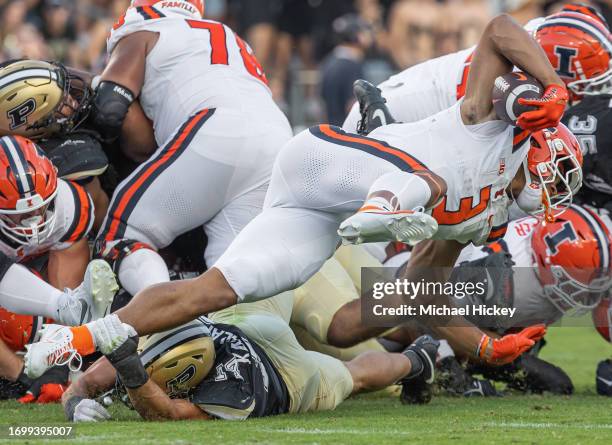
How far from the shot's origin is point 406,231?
12.8ft

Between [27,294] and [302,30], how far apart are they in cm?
756

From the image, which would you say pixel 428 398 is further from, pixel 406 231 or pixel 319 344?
pixel 406 231

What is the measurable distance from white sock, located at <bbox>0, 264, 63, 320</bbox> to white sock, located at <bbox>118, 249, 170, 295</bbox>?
0.92ft

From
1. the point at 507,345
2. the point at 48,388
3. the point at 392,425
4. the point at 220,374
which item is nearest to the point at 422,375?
the point at 507,345

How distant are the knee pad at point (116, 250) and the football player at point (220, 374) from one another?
1.69ft

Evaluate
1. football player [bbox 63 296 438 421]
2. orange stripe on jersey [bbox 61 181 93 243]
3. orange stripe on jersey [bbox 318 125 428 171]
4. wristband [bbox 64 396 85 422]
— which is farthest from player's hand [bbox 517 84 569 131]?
orange stripe on jersey [bbox 61 181 93 243]

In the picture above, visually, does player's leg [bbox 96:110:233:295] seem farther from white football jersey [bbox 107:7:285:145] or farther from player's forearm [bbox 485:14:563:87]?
player's forearm [bbox 485:14:563:87]

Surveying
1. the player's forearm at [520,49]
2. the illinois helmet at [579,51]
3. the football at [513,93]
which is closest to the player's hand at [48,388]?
the football at [513,93]

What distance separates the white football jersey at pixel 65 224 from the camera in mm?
5035

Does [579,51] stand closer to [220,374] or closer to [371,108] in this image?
[371,108]

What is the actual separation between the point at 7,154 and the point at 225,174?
93 centimetres

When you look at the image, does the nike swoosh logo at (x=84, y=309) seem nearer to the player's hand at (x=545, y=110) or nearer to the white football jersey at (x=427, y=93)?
the white football jersey at (x=427, y=93)

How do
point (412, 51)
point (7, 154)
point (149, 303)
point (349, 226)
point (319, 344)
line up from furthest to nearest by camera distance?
point (412, 51) → point (319, 344) → point (7, 154) → point (149, 303) → point (349, 226)

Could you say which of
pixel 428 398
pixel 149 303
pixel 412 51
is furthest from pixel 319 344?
pixel 412 51
